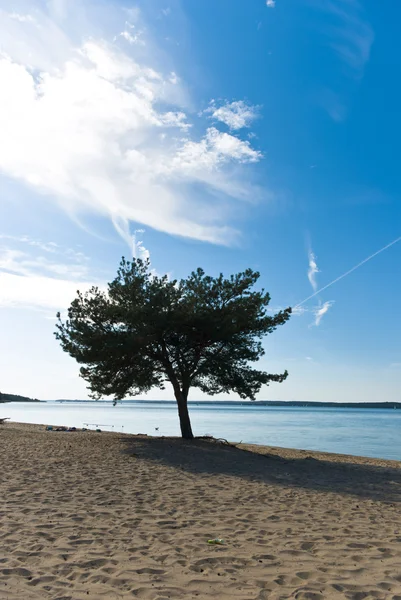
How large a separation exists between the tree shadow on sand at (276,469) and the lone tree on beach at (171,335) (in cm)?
400

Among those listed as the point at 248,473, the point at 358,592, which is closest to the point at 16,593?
the point at 358,592

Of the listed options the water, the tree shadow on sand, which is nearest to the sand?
the tree shadow on sand

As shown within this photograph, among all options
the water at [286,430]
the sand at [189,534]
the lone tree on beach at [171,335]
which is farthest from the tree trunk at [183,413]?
the water at [286,430]

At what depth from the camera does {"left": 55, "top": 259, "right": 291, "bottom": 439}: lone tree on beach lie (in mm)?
20766

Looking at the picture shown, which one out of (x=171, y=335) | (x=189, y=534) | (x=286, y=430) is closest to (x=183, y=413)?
(x=171, y=335)

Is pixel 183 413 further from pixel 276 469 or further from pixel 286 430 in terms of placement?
pixel 286 430

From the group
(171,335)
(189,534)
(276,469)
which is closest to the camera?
(189,534)

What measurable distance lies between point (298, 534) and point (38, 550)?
4.11 metres

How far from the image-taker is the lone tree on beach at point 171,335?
818 inches

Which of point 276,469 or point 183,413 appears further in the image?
point 183,413

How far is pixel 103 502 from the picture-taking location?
8648 mm

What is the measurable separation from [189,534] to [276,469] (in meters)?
9.42

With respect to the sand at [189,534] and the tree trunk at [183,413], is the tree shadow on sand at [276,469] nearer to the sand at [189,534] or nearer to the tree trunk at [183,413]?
the sand at [189,534]

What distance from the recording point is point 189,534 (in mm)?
6754
